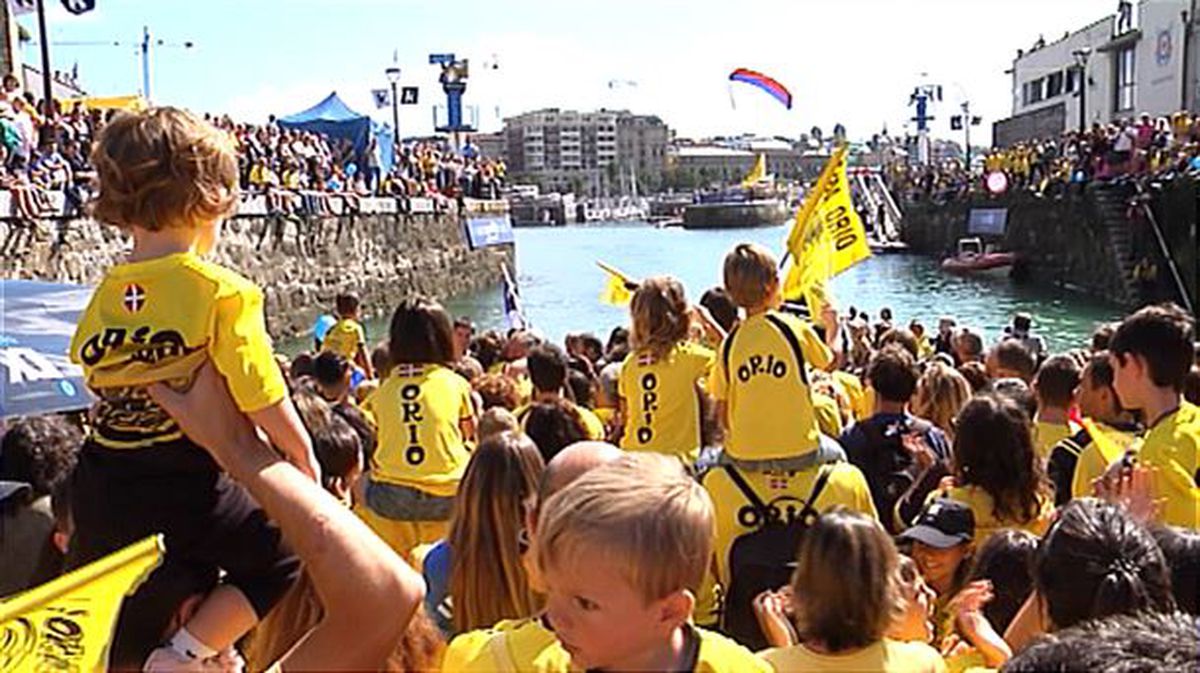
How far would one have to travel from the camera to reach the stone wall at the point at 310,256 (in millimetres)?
17422

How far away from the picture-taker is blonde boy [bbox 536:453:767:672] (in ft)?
6.20

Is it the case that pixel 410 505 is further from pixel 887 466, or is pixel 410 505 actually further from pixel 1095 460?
pixel 1095 460

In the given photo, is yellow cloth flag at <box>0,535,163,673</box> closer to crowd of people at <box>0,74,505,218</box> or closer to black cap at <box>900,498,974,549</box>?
crowd of people at <box>0,74,505,218</box>

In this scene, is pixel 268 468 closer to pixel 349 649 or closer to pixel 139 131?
pixel 349 649

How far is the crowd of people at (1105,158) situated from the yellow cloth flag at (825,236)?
2077cm

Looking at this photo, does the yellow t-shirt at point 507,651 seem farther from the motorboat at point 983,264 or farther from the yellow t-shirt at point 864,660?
the motorboat at point 983,264

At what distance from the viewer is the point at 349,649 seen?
1.52m

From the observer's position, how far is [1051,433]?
17.0ft

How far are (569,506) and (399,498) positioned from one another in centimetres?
310

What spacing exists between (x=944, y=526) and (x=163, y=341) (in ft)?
8.51

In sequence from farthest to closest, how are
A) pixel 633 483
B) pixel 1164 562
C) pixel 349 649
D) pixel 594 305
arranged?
pixel 594 305 < pixel 1164 562 < pixel 633 483 < pixel 349 649

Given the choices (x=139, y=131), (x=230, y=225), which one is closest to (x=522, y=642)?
(x=139, y=131)

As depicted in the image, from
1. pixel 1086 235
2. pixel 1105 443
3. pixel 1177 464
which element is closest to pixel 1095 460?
pixel 1105 443

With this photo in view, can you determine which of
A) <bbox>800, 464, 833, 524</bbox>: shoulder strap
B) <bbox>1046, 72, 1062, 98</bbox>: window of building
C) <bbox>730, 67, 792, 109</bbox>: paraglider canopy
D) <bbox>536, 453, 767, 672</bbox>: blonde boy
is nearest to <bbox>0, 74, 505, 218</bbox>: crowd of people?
<bbox>536, 453, 767, 672</bbox>: blonde boy
